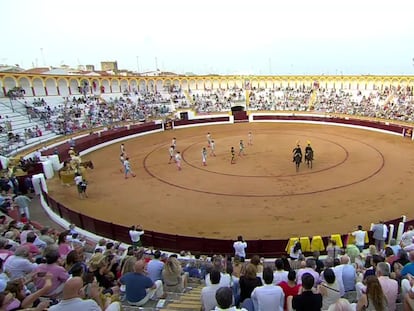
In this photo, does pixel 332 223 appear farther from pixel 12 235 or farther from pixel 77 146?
pixel 77 146

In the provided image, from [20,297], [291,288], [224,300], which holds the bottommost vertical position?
[291,288]

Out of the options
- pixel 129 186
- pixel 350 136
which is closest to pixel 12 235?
pixel 129 186

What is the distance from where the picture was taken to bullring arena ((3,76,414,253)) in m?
13.5

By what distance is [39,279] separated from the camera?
5273 mm

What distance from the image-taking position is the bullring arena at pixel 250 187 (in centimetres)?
1353

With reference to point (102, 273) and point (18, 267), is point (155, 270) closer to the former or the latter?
point (102, 273)

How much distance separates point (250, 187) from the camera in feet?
59.0

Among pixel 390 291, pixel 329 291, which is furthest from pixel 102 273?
pixel 390 291

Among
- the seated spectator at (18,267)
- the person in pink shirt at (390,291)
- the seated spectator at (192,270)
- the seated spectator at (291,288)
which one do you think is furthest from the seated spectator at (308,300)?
the seated spectator at (18,267)

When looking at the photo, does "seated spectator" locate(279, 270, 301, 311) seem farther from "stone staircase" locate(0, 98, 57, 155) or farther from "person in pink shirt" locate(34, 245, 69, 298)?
"stone staircase" locate(0, 98, 57, 155)

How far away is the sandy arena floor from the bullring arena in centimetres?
5

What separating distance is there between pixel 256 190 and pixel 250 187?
0.57 meters

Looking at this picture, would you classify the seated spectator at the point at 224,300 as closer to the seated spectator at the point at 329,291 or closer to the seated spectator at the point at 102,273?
the seated spectator at the point at 329,291

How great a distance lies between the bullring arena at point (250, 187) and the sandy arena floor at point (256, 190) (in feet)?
0.16
